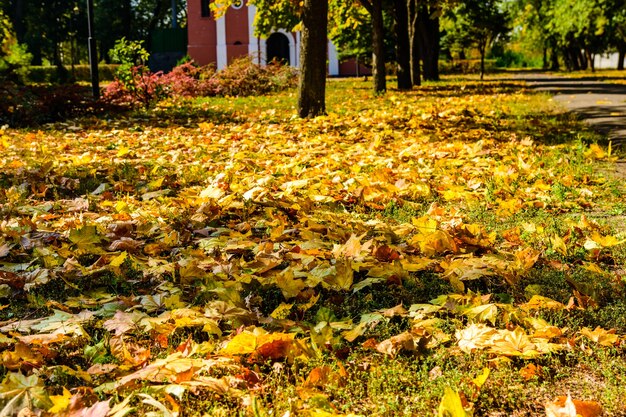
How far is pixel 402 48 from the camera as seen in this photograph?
21.0 m

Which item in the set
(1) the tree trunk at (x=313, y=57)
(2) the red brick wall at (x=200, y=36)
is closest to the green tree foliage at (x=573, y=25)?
(2) the red brick wall at (x=200, y=36)

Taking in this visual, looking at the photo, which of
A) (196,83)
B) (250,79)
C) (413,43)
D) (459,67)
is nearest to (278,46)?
(459,67)

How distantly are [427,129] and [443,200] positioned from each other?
4845 mm

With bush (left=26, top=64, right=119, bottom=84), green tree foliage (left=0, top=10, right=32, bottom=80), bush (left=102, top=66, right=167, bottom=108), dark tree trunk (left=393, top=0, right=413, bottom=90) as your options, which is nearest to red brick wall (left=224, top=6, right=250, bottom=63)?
bush (left=26, top=64, right=119, bottom=84)

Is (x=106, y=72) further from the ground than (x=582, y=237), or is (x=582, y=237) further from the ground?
(x=106, y=72)

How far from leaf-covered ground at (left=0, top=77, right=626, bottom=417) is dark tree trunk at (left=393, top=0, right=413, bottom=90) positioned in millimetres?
15352

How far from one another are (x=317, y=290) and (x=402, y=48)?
19224 millimetres

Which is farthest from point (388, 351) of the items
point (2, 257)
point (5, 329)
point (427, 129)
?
point (427, 129)

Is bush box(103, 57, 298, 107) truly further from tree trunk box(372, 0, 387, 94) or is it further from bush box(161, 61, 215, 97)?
tree trunk box(372, 0, 387, 94)

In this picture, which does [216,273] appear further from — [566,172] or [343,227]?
[566,172]

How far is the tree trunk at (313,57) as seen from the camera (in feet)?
36.7

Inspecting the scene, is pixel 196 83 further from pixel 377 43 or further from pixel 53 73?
pixel 53 73

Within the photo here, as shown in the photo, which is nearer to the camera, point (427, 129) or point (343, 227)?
point (343, 227)

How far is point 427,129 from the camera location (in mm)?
9383
